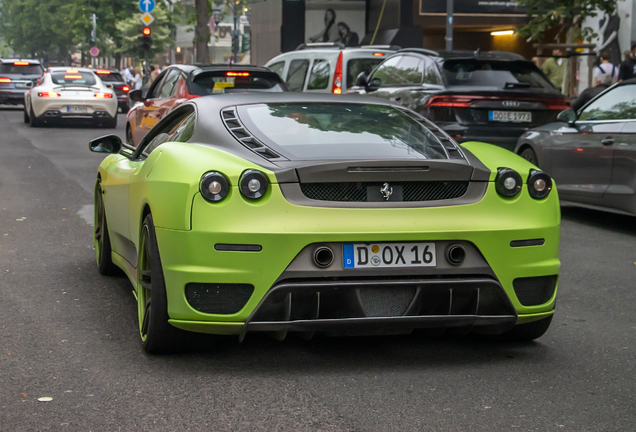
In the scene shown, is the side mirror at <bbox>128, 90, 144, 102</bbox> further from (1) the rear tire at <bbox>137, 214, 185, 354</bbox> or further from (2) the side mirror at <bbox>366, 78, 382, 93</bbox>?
(1) the rear tire at <bbox>137, 214, 185, 354</bbox>

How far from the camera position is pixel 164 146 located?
16.4ft

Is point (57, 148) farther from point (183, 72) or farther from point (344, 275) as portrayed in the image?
point (344, 275)

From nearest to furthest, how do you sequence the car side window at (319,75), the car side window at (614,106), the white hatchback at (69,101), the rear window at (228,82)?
the car side window at (614,106)
the rear window at (228,82)
the car side window at (319,75)
the white hatchback at (69,101)

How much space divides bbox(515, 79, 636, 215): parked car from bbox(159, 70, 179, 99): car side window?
16.0 feet

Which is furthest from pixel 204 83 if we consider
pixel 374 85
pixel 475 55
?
pixel 475 55

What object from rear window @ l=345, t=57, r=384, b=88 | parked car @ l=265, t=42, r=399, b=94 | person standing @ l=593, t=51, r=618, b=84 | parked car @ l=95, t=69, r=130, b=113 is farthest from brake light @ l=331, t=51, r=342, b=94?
parked car @ l=95, t=69, r=130, b=113

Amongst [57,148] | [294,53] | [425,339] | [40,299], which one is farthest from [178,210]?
[57,148]

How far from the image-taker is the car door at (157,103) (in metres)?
13.0

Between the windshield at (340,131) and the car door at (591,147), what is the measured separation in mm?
4754

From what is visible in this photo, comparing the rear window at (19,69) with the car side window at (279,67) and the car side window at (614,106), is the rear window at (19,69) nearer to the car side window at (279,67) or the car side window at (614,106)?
the car side window at (279,67)

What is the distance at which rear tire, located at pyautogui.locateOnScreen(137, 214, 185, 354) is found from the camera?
448 cm

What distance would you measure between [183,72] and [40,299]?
726 centimetres

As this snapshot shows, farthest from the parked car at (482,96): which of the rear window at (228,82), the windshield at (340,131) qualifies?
the windshield at (340,131)

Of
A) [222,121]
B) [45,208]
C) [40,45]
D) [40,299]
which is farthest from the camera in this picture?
[40,45]
